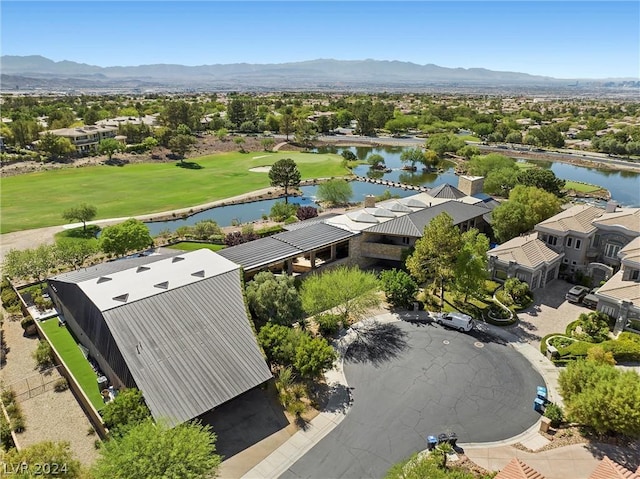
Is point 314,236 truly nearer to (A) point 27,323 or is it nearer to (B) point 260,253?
(B) point 260,253

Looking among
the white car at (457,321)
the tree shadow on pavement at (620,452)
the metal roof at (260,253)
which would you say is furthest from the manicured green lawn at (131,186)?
the tree shadow on pavement at (620,452)

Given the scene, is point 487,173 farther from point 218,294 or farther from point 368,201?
point 218,294

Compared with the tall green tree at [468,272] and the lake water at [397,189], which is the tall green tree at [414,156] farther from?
the tall green tree at [468,272]

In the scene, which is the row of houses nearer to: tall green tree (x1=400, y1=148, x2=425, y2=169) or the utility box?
the utility box

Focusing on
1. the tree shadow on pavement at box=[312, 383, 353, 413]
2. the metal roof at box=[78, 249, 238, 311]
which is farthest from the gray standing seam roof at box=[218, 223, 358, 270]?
the tree shadow on pavement at box=[312, 383, 353, 413]

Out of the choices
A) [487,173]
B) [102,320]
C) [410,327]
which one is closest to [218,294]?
[102,320]
